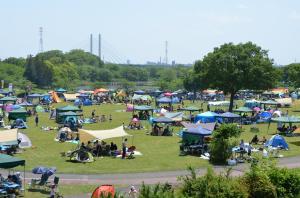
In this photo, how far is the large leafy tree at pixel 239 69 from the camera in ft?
190

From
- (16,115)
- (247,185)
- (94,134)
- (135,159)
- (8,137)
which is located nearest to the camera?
(247,185)

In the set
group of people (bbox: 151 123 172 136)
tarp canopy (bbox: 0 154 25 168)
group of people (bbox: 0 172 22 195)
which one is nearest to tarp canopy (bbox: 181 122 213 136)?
group of people (bbox: 151 123 172 136)

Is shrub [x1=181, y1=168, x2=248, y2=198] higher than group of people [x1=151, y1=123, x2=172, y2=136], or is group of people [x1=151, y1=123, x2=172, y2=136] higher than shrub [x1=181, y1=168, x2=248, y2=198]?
shrub [x1=181, y1=168, x2=248, y2=198]

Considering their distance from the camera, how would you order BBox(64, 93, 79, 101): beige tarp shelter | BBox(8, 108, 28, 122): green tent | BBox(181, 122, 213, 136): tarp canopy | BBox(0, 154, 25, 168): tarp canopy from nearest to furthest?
BBox(0, 154, 25, 168): tarp canopy
BBox(181, 122, 213, 136): tarp canopy
BBox(8, 108, 28, 122): green tent
BBox(64, 93, 79, 101): beige tarp shelter

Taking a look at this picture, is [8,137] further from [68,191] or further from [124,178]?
[68,191]

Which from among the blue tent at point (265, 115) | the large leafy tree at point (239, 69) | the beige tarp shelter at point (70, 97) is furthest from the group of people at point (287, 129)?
the beige tarp shelter at point (70, 97)

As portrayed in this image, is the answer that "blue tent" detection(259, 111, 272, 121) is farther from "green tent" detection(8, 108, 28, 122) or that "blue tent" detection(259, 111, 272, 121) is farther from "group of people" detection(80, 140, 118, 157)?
"group of people" detection(80, 140, 118, 157)

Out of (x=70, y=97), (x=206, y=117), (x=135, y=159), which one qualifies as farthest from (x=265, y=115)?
(x=70, y=97)

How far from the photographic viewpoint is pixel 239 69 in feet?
192

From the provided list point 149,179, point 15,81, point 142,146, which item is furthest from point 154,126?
point 15,81

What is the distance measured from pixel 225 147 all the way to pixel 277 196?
35.6ft

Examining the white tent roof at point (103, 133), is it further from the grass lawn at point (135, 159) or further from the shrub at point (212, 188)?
the shrub at point (212, 188)

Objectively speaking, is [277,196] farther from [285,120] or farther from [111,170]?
[285,120]

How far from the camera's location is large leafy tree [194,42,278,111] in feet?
190
